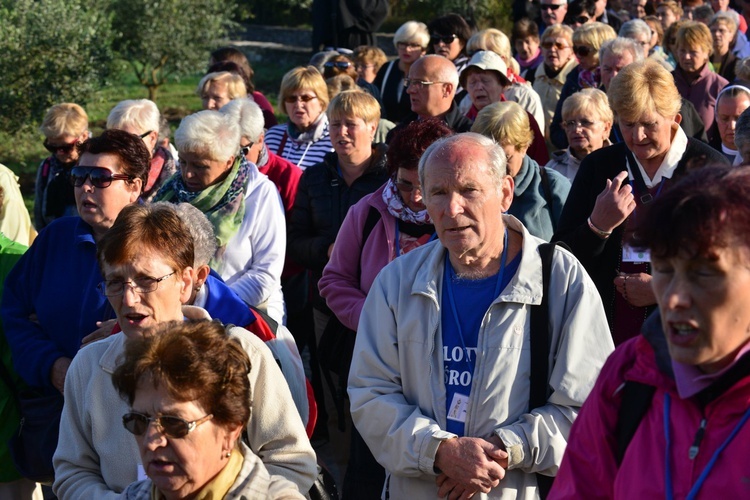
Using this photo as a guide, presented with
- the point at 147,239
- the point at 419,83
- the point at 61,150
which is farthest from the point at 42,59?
the point at 147,239

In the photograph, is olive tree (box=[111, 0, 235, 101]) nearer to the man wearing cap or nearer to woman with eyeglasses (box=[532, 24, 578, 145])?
woman with eyeglasses (box=[532, 24, 578, 145])

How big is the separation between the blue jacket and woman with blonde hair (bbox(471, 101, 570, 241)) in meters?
2.11

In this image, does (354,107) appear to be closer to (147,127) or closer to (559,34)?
(147,127)

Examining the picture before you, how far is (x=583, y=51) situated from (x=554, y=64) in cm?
62

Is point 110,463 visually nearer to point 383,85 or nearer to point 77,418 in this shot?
point 77,418

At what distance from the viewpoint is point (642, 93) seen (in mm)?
4992

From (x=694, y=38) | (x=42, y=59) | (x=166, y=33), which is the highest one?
(x=694, y=38)

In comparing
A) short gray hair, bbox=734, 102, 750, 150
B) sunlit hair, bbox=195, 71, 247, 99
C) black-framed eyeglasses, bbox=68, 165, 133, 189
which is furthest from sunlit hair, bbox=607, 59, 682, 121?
sunlit hair, bbox=195, 71, 247, 99

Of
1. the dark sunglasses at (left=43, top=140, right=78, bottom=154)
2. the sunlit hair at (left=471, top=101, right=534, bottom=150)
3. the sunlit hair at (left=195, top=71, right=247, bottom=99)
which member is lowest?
the dark sunglasses at (left=43, top=140, right=78, bottom=154)

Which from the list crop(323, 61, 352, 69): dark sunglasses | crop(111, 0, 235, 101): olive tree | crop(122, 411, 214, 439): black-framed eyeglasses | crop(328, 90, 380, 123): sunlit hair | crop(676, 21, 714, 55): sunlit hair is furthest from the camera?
crop(111, 0, 235, 101): olive tree

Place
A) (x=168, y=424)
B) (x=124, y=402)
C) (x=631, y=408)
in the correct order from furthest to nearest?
(x=124, y=402)
(x=168, y=424)
(x=631, y=408)

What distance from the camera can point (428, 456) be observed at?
3.72 meters

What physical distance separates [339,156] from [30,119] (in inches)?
322

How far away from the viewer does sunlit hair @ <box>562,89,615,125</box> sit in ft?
22.9
